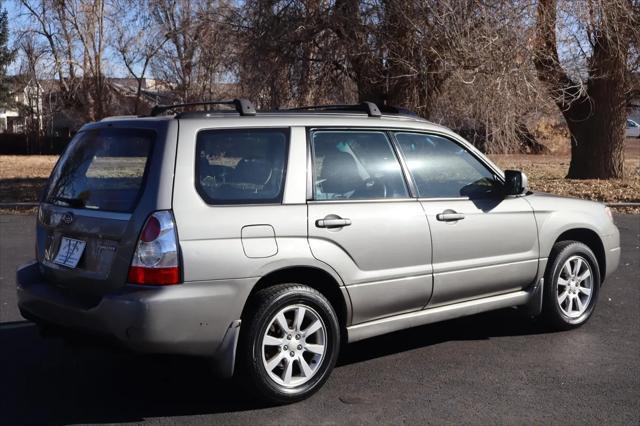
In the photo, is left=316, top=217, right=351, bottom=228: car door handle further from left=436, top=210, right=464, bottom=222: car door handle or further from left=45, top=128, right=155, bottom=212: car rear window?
left=45, top=128, right=155, bottom=212: car rear window

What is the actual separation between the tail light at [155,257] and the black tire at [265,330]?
55 cm

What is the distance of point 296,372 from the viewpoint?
4.93 meters

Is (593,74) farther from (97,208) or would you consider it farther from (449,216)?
(97,208)

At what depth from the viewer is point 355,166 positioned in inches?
213

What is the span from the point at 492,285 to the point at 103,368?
2889 millimetres

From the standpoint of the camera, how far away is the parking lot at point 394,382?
468 cm

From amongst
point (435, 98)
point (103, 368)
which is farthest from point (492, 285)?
point (435, 98)

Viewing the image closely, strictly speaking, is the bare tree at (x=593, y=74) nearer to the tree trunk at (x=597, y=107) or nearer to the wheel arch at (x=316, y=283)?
the tree trunk at (x=597, y=107)

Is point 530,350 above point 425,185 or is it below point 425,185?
below

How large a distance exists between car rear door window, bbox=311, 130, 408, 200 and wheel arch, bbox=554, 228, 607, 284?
6.13 feet

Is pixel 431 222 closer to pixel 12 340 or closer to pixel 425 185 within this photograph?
pixel 425 185

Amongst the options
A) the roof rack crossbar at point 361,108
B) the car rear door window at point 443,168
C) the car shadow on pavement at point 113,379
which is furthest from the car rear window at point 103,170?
the car rear door window at point 443,168

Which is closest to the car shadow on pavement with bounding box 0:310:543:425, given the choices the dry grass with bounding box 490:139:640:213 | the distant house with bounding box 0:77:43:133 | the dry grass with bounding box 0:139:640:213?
the dry grass with bounding box 490:139:640:213

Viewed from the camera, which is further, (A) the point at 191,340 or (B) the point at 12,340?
(B) the point at 12,340
